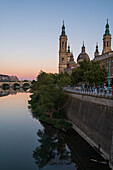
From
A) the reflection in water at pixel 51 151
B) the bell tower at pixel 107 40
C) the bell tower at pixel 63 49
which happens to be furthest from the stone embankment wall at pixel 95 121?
the bell tower at pixel 63 49

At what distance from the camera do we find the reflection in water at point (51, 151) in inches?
841

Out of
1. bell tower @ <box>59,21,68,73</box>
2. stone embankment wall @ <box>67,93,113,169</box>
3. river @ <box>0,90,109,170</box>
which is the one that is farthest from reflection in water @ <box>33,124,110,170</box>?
bell tower @ <box>59,21,68,73</box>

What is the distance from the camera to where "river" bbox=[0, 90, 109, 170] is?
20.2m

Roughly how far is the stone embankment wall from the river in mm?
1142

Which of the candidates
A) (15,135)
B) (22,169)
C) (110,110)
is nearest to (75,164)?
(22,169)

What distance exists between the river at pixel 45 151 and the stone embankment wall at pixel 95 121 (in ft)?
3.75

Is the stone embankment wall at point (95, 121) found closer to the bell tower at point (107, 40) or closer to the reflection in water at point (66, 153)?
the reflection in water at point (66, 153)

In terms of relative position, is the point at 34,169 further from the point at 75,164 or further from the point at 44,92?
the point at 44,92

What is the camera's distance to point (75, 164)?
20.3 meters

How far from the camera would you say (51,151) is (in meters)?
24.2

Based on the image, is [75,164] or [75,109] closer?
[75,164]

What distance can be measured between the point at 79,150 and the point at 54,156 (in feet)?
11.6

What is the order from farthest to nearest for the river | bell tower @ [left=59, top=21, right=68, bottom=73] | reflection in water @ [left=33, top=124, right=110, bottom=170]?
bell tower @ [left=59, top=21, right=68, bottom=73], the river, reflection in water @ [left=33, top=124, right=110, bottom=170]

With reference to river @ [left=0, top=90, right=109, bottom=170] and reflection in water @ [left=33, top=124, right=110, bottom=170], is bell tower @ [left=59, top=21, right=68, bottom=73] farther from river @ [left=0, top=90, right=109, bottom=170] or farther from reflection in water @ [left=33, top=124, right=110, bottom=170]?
reflection in water @ [left=33, top=124, right=110, bottom=170]
